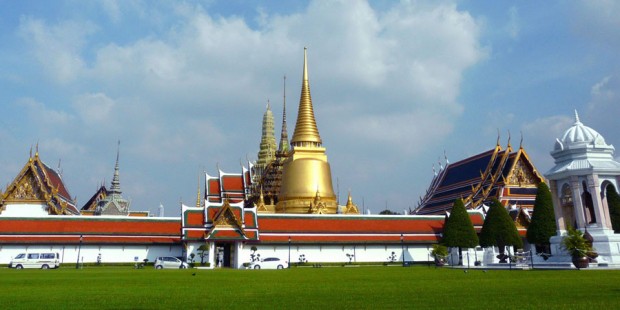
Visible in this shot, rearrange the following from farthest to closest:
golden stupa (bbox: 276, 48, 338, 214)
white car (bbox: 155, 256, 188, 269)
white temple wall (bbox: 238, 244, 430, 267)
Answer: golden stupa (bbox: 276, 48, 338, 214) → white temple wall (bbox: 238, 244, 430, 267) → white car (bbox: 155, 256, 188, 269)

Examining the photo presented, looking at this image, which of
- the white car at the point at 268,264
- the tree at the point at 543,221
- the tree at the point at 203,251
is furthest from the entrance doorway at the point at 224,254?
the tree at the point at 543,221

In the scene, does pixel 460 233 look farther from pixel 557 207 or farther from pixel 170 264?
pixel 170 264

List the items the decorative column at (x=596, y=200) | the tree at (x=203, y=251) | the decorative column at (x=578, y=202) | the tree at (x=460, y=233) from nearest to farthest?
the decorative column at (x=596, y=200) < the decorative column at (x=578, y=202) < the tree at (x=203, y=251) < the tree at (x=460, y=233)

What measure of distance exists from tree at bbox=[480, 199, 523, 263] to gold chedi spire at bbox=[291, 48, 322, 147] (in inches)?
1059

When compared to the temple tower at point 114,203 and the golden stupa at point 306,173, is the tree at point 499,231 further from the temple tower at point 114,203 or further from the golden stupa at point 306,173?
the temple tower at point 114,203

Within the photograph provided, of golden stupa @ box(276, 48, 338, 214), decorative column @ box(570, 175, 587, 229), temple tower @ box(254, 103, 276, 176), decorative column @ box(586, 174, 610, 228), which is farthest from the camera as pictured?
temple tower @ box(254, 103, 276, 176)

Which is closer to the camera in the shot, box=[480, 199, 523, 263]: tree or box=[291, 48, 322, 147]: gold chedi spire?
box=[480, 199, 523, 263]: tree

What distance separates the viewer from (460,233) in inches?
1455

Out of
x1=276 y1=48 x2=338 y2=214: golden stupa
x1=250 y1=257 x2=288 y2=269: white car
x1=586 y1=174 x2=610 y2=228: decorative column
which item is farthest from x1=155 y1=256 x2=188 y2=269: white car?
x1=586 y1=174 x2=610 y2=228: decorative column

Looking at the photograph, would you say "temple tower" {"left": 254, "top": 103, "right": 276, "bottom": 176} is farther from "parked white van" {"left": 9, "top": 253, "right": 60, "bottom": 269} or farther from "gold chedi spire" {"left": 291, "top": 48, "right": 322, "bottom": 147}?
"parked white van" {"left": 9, "top": 253, "right": 60, "bottom": 269}

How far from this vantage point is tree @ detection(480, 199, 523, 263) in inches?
1406

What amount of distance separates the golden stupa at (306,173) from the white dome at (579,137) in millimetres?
29255

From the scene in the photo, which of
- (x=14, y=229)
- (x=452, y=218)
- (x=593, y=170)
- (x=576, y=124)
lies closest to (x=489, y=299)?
(x=593, y=170)

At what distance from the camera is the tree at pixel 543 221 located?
3397 centimetres
